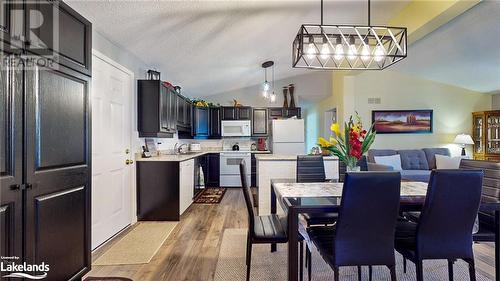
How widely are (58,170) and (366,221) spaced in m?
1.93

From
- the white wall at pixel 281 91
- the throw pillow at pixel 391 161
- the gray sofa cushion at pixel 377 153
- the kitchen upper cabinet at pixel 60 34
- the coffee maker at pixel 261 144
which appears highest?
the white wall at pixel 281 91

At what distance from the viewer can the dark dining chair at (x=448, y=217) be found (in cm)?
169

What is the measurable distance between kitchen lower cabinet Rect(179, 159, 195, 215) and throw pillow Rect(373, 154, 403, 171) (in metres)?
3.82

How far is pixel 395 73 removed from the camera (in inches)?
256

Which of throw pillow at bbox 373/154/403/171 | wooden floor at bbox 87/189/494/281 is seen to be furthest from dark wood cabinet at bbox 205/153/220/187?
throw pillow at bbox 373/154/403/171

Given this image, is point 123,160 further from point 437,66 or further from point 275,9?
point 437,66

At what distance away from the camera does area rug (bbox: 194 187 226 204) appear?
16.6 ft

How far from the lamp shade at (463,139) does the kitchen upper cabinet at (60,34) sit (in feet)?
24.2

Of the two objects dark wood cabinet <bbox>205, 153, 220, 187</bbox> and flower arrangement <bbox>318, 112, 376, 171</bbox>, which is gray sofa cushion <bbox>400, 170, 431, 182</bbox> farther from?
dark wood cabinet <bbox>205, 153, 220, 187</bbox>

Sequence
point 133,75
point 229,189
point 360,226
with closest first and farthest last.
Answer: point 360,226 < point 133,75 < point 229,189

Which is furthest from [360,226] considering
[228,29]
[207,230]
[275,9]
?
[228,29]

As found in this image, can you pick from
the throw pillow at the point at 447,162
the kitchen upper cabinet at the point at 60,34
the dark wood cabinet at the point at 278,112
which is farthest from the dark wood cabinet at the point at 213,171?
the throw pillow at the point at 447,162

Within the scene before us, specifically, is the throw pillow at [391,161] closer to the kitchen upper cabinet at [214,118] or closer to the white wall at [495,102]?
the white wall at [495,102]

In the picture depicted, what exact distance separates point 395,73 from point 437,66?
3.45 ft
